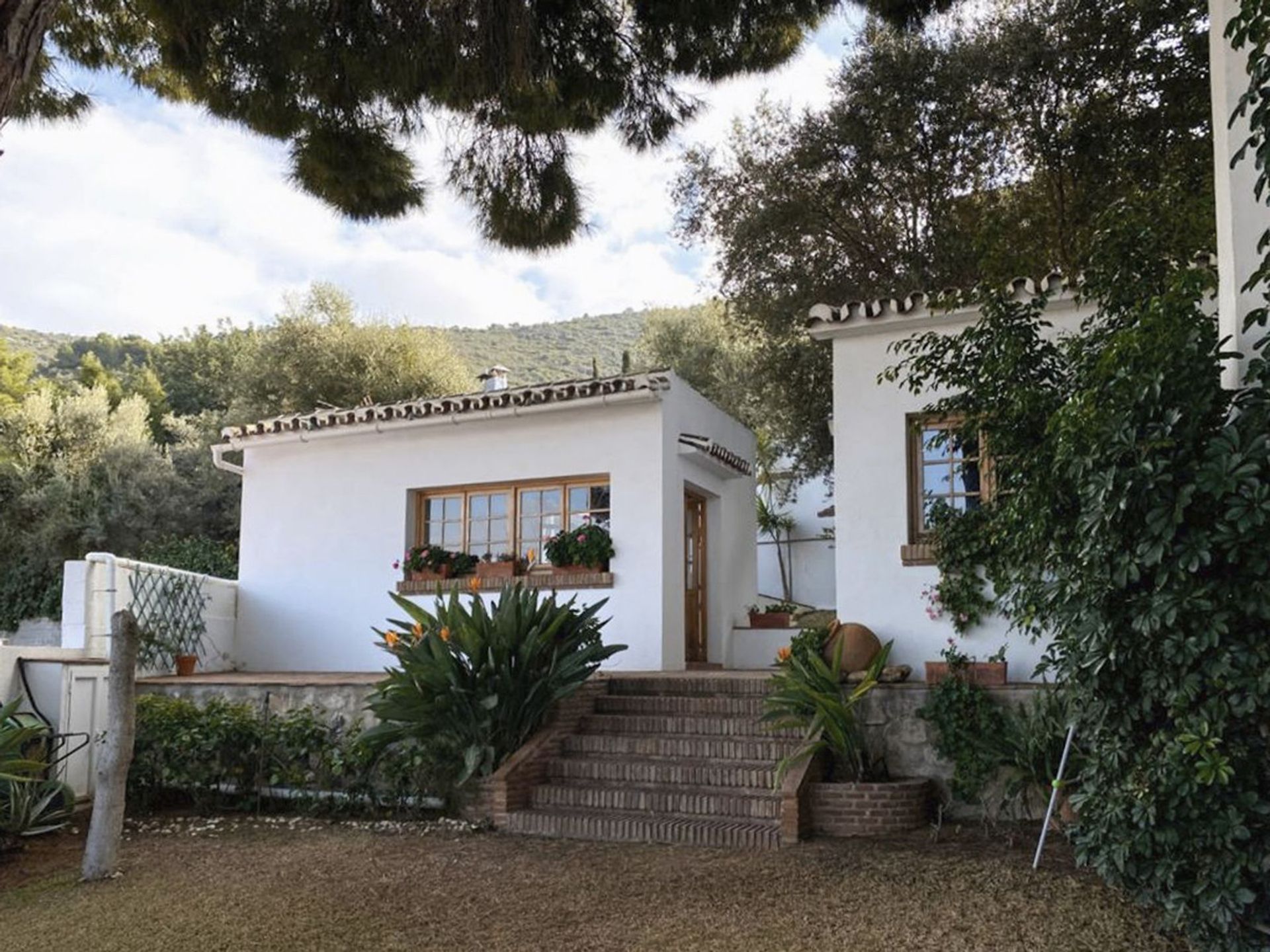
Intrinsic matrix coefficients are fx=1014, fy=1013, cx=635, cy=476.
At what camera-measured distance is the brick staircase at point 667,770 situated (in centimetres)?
666

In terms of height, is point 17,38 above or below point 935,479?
above

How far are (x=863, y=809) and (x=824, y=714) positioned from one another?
67cm

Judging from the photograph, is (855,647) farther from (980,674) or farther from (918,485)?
(918,485)

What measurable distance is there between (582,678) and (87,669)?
414 cm

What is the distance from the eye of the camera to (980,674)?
7832mm

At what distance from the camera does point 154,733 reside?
8227 mm

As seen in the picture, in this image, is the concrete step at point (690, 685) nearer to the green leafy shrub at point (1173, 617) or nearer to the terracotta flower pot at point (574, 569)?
the terracotta flower pot at point (574, 569)

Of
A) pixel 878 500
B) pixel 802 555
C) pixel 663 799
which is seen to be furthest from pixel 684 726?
pixel 802 555

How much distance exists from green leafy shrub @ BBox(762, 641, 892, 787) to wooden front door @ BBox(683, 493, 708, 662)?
408 cm

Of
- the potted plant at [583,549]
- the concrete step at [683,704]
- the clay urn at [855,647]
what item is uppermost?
the potted plant at [583,549]

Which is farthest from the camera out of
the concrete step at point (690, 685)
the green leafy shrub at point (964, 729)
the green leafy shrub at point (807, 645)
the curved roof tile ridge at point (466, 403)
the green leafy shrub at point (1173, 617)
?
the curved roof tile ridge at point (466, 403)

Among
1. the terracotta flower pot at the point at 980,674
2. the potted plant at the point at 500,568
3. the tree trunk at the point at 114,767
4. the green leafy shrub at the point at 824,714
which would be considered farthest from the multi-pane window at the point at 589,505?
the tree trunk at the point at 114,767

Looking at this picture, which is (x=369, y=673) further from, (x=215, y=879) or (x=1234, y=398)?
(x=1234, y=398)

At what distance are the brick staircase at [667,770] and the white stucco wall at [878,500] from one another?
124cm
